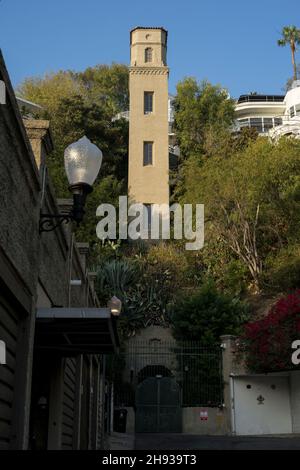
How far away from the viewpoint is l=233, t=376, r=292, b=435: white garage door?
23.6 m

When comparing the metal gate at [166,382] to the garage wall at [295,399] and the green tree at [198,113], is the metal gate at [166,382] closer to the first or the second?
the garage wall at [295,399]

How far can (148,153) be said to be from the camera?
42.7 m

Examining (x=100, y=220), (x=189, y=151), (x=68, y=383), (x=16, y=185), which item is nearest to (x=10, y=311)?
(x=16, y=185)

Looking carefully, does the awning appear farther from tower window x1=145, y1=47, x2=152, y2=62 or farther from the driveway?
tower window x1=145, y1=47, x2=152, y2=62

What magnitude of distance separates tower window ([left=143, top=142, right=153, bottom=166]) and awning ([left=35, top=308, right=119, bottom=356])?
111 feet

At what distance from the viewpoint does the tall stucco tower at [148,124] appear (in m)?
41.4

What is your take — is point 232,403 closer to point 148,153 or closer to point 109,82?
point 148,153

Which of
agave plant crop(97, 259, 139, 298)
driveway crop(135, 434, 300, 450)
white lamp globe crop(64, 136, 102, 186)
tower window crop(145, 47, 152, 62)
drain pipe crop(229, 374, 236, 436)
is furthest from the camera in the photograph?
tower window crop(145, 47, 152, 62)

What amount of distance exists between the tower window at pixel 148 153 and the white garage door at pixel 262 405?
21410mm

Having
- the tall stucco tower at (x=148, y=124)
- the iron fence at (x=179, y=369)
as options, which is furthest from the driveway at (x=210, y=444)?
the tall stucco tower at (x=148, y=124)

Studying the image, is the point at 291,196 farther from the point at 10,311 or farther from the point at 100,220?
the point at 10,311

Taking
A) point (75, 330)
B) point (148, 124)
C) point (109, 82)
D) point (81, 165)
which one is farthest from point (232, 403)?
point (109, 82)

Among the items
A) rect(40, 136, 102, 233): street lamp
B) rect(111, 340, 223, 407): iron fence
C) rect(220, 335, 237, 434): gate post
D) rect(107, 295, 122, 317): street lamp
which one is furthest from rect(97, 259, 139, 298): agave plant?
rect(40, 136, 102, 233): street lamp

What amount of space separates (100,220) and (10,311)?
3062cm
